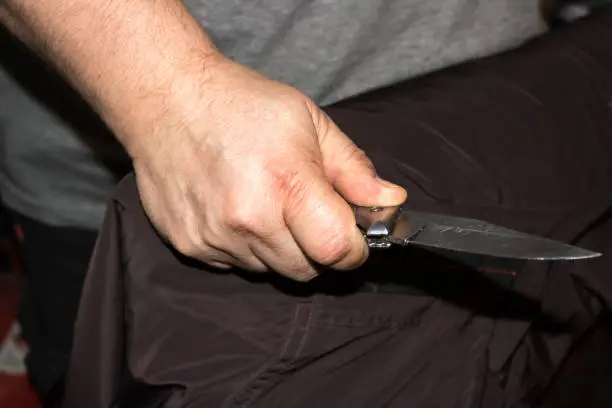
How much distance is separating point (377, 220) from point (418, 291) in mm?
130

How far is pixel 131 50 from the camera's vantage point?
49cm

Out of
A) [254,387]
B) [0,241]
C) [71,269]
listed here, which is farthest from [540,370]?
[0,241]

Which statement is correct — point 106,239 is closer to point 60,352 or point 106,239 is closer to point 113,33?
point 113,33

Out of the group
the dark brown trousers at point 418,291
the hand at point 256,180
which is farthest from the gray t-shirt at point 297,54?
the hand at point 256,180

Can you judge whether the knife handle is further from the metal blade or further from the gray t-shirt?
the gray t-shirt

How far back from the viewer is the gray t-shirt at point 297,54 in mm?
635

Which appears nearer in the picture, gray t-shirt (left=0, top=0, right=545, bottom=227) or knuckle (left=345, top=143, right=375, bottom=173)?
knuckle (left=345, top=143, right=375, bottom=173)

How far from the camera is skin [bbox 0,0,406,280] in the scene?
1.50 ft

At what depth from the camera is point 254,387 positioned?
52 cm

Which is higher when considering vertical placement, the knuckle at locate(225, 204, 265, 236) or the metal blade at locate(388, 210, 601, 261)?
the knuckle at locate(225, 204, 265, 236)

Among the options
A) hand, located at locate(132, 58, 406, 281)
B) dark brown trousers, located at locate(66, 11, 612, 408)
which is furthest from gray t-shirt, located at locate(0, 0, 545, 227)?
hand, located at locate(132, 58, 406, 281)

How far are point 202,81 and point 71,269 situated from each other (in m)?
0.43

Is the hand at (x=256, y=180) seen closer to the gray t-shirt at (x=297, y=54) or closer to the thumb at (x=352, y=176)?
the thumb at (x=352, y=176)

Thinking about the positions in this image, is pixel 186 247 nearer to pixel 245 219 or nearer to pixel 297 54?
pixel 245 219
